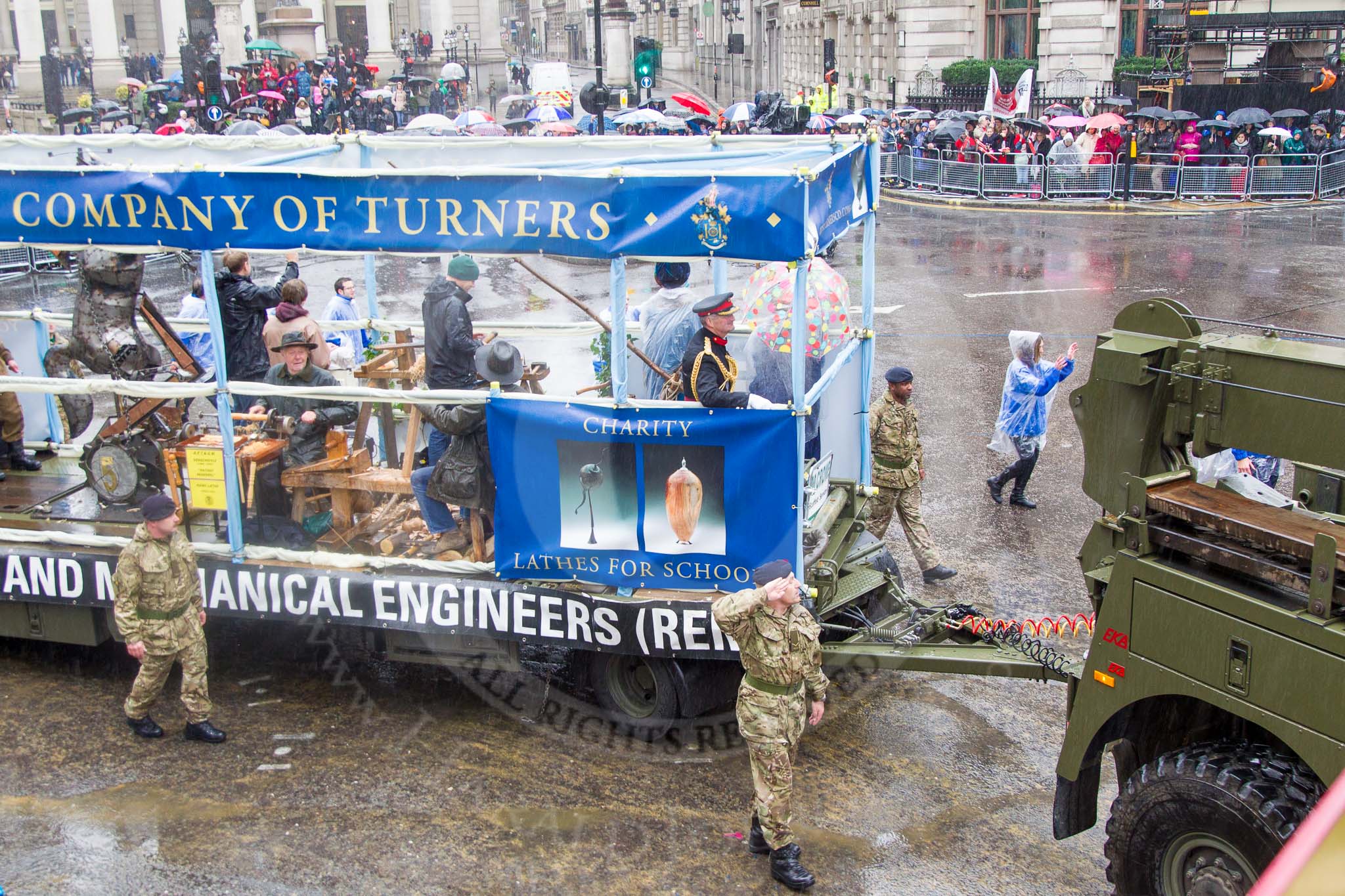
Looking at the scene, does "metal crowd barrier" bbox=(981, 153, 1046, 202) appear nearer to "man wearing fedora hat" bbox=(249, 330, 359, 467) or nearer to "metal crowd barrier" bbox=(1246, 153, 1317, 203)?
"metal crowd barrier" bbox=(1246, 153, 1317, 203)

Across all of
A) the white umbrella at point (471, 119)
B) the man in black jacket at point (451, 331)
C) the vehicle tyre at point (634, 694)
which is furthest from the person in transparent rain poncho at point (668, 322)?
the white umbrella at point (471, 119)

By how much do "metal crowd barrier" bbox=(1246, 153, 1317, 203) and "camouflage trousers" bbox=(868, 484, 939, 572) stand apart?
23585 millimetres

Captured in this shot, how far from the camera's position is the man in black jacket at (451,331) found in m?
7.66

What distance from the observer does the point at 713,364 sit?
22.8ft

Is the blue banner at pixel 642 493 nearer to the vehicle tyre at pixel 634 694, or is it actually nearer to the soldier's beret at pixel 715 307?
the vehicle tyre at pixel 634 694

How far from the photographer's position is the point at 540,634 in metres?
7.10

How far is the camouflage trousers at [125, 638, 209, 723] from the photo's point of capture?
279 inches

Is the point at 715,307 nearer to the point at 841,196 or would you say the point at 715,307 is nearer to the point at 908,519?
the point at 841,196

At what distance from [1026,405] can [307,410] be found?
5907mm

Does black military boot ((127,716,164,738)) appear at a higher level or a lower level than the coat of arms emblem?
lower

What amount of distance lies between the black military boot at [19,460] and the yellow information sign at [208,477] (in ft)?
7.92

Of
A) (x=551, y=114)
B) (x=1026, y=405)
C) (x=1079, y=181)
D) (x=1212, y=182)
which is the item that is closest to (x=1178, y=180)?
(x=1212, y=182)

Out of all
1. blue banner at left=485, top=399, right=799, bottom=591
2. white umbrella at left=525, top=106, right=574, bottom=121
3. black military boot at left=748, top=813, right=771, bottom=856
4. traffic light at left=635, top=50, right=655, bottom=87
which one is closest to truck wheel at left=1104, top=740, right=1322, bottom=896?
black military boot at left=748, top=813, right=771, bottom=856

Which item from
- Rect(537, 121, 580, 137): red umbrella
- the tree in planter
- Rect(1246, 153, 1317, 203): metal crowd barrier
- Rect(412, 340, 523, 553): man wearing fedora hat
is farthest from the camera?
the tree in planter
